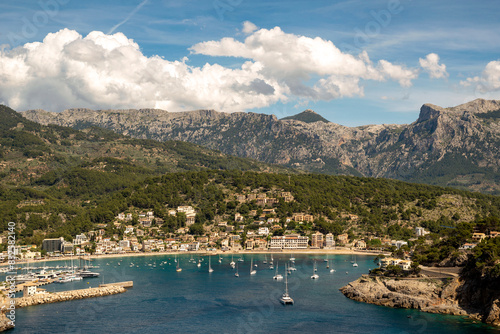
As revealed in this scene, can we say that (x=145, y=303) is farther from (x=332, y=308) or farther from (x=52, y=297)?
(x=332, y=308)

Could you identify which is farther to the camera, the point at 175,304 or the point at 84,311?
the point at 175,304

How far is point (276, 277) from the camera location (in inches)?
4879

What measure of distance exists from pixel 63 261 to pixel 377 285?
106 meters

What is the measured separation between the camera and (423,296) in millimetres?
89062

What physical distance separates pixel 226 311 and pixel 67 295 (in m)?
32.7

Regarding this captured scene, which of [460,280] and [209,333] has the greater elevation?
[460,280]

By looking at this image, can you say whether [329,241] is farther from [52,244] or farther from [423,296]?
[423,296]

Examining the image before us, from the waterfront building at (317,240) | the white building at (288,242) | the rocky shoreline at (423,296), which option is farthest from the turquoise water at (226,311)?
the waterfront building at (317,240)

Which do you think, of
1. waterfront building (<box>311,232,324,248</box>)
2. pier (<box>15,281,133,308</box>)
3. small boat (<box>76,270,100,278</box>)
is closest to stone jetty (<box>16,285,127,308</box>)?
pier (<box>15,281,133,308</box>)

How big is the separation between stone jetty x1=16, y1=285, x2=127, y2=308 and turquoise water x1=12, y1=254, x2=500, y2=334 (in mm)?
2470

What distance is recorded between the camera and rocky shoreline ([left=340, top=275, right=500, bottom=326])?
263 ft

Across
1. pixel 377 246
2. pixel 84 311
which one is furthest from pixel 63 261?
pixel 377 246

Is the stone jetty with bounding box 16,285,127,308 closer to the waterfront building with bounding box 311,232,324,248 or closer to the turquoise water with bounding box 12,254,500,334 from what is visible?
the turquoise water with bounding box 12,254,500,334

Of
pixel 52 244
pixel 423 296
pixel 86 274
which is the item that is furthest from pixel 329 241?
pixel 423 296
